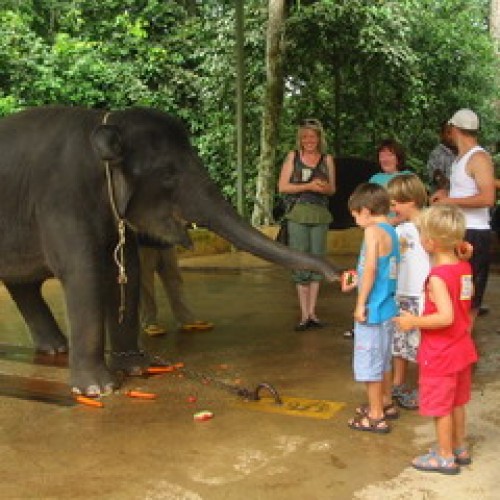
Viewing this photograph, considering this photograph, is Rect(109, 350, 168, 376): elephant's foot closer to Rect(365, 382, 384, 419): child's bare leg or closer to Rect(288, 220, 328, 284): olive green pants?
Rect(288, 220, 328, 284): olive green pants

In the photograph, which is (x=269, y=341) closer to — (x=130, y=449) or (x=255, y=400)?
(x=255, y=400)

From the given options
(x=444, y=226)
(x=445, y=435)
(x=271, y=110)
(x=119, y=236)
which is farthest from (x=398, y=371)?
(x=271, y=110)

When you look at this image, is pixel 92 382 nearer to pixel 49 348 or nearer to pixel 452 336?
pixel 49 348

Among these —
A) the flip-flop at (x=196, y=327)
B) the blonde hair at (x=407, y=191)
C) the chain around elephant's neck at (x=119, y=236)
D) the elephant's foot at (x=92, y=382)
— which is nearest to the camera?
the blonde hair at (x=407, y=191)

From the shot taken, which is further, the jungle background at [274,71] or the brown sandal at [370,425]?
the jungle background at [274,71]

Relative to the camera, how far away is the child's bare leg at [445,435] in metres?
3.52

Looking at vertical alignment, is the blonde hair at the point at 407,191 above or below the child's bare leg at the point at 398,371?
above

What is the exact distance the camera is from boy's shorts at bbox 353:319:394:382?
400 centimetres

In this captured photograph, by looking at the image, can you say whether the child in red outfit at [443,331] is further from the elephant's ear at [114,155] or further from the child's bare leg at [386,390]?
the elephant's ear at [114,155]

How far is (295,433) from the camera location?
4094 millimetres

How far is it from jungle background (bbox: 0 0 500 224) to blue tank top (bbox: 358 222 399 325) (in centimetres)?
878

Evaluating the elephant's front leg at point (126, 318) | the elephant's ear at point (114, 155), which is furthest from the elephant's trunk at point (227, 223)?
the elephant's front leg at point (126, 318)

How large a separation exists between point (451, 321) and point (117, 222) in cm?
244

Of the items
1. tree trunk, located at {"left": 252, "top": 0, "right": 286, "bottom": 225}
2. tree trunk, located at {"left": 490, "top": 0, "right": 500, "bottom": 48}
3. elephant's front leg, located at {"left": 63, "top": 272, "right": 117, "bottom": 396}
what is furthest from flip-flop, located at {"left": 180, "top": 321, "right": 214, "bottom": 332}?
tree trunk, located at {"left": 490, "top": 0, "right": 500, "bottom": 48}
